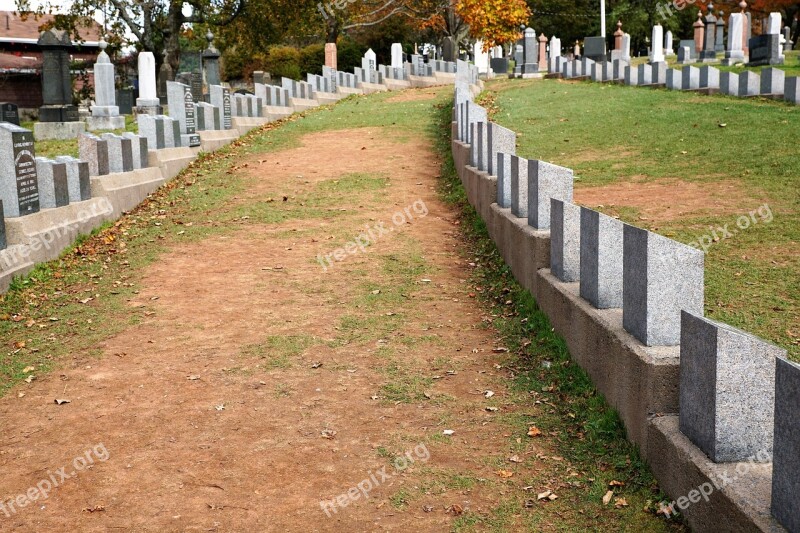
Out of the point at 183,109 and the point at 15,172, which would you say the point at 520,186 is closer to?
the point at 15,172

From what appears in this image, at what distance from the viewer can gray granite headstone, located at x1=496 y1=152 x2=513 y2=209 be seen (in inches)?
397

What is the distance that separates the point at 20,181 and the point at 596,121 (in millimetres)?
11433

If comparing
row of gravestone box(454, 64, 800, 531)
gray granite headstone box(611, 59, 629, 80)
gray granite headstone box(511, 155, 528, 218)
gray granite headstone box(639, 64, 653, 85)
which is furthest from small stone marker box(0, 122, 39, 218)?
gray granite headstone box(611, 59, 629, 80)

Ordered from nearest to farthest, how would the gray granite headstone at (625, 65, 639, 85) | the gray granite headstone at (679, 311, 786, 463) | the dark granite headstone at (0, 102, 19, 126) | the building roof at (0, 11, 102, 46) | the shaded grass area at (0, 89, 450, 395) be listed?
the gray granite headstone at (679, 311, 786, 463), the shaded grass area at (0, 89, 450, 395), the dark granite headstone at (0, 102, 19, 126), the gray granite headstone at (625, 65, 639, 85), the building roof at (0, 11, 102, 46)

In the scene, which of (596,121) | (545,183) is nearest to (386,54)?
(596,121)

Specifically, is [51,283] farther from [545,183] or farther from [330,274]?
[545,183]

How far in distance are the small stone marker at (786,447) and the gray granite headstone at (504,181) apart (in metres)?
6.68

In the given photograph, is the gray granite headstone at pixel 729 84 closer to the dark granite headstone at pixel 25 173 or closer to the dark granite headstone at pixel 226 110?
the dark granite headstone at pixel 226 110

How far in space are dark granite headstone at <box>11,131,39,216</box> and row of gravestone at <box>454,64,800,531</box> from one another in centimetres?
635

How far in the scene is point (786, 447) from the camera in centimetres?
351

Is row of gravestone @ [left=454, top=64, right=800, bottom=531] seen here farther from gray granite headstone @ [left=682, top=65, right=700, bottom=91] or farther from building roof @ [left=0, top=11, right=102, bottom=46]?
building roof @ [left=0, top=11, right=102, bottom=46]

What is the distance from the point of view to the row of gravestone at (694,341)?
3540 mm

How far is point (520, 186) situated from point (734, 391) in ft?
17.2

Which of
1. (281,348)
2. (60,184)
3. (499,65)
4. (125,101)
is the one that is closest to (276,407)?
(281,348)
